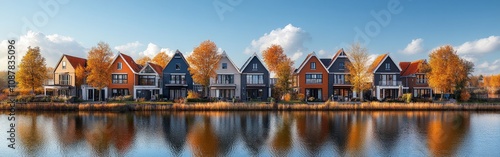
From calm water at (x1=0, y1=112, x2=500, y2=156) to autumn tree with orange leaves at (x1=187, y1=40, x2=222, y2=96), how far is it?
38.3 ft

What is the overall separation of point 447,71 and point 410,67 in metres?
8.88

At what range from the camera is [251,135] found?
72.3ft

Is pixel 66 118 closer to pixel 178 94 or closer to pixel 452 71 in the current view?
pixel 178 94

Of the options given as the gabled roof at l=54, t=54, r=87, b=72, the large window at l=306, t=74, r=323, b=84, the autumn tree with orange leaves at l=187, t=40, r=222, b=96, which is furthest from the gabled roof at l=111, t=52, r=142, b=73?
the large window at l=306, t=74, r=323, b=84

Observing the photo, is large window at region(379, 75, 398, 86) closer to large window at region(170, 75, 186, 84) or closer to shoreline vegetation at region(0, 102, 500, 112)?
shoreline vegetation at region(0, 102, 500, 112)

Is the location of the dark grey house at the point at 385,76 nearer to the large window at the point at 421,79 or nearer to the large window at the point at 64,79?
the large window at the point at 421,79

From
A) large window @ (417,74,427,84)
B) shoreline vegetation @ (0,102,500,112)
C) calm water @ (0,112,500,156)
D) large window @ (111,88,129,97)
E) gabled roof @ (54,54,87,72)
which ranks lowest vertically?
calm water @ (0,112,500,156)

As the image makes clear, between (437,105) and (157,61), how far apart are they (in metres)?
55.0

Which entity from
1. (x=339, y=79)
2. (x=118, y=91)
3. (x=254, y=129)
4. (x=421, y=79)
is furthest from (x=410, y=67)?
(x=118, y=91)

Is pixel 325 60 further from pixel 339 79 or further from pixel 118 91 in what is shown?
pixel 118 91

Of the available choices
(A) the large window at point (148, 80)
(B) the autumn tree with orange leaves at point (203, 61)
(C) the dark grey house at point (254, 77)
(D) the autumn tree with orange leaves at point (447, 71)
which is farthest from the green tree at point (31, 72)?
(D) the autumn tree with orange leaves at point (447, 71)

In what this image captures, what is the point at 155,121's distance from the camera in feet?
93.3

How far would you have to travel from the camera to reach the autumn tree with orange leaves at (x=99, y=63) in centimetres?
4312

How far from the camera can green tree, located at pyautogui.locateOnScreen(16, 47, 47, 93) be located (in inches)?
1718
